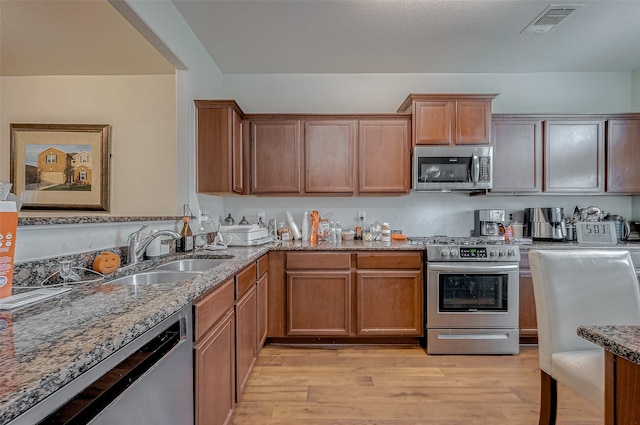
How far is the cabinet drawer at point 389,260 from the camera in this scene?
109 inches

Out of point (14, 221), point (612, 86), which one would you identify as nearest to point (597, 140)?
point (612, 86)

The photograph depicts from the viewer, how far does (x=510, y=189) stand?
3.16 m

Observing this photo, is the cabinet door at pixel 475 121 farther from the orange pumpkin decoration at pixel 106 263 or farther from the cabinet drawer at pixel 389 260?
the orange pumpkin decoration at pixel 106 263

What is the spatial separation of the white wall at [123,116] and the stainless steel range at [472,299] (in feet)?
9.35

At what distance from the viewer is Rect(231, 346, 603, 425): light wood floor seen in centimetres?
186

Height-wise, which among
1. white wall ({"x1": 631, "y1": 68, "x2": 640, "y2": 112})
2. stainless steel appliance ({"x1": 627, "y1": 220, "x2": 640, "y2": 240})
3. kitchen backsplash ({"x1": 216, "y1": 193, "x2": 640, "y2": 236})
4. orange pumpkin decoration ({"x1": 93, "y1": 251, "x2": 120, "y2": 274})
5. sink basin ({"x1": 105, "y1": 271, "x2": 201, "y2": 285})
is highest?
white wall ({"x1": 631, "y1": 68, "x2": 640, "y2": 112})

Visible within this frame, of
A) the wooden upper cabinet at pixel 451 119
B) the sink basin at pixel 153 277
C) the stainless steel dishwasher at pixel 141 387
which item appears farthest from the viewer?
the wooden upper cabinet at pixel 451 119

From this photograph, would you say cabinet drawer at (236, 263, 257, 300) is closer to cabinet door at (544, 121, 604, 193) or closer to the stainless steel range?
the stainless steel range

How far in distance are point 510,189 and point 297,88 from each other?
247 centimetres

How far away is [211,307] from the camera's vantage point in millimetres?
1392

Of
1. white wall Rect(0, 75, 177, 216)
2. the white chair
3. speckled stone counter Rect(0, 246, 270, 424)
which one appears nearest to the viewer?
speckled stone counter Rect(0, 246, 270, 424)

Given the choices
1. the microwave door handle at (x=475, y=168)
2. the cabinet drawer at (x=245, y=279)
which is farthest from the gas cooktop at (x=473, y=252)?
the cabinet drawer at (x=245, y=279)

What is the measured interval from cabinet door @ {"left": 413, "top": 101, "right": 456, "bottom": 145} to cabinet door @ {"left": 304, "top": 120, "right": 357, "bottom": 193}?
0.61 m

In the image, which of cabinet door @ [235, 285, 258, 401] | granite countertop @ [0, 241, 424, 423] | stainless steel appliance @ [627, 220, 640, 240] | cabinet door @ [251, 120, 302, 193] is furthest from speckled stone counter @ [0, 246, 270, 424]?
stainless steel appliance @ [627, 220, 640, 240]
